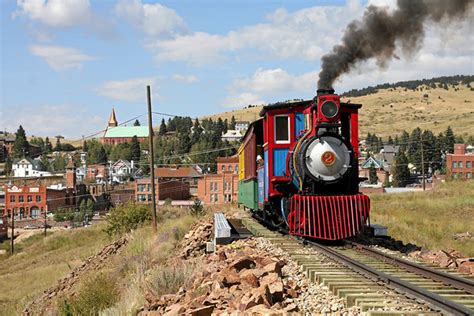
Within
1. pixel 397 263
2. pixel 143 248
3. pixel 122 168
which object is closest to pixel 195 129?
pixel 122 168

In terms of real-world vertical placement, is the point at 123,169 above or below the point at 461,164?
above

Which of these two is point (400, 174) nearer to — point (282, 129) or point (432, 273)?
point (282, 129)

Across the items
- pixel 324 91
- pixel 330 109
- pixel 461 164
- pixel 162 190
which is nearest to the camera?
pixel 330 109

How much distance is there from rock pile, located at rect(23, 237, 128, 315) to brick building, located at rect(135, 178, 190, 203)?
73415mm

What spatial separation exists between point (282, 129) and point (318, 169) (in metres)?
2.29

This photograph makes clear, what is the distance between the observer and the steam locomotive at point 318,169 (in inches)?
572

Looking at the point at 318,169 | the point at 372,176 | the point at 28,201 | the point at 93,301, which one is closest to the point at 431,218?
the point at 318,169

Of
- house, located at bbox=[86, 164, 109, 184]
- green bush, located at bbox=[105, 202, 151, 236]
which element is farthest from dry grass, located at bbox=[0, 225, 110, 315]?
house, located at bbox=[86, 164, 109, 184]

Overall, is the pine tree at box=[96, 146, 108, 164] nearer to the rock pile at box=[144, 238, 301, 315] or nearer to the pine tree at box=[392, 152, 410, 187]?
the pine tree at box=[392, 152, 410, 187]

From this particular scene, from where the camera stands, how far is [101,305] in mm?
12672

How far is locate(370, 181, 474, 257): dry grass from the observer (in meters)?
23.6

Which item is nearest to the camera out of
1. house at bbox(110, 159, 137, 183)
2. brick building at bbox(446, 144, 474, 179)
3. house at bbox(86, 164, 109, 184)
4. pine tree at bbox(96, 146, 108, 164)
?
brick building at bbox(446, 144, 474, 179)

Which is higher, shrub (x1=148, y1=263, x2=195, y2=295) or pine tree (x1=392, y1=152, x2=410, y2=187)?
pine tree (x1=392, y1=152, x2=410, y2=187)

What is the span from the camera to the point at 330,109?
14555 millimetres
